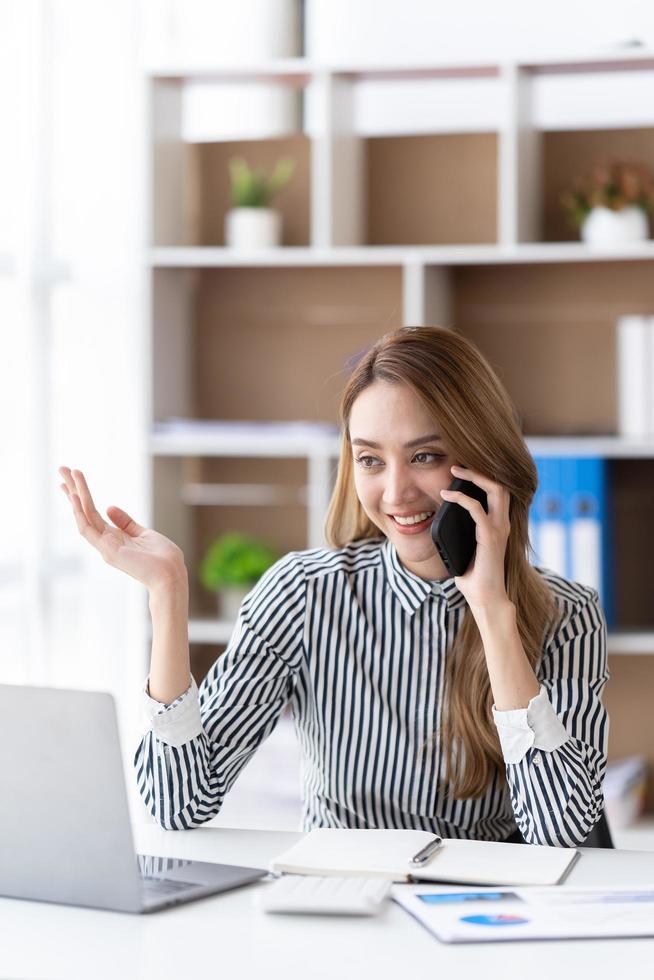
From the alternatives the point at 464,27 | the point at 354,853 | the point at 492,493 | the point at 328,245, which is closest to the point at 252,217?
the point at 328,245

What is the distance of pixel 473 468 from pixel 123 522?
464 mm

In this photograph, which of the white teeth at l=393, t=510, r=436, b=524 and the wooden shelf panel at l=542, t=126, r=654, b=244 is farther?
the wooden shelf panel at l=542, t=126, r=654, b=244

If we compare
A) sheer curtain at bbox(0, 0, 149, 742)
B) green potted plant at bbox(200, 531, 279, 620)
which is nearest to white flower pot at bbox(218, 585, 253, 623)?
green potted plant at bbox(200, 531, 279, 620)

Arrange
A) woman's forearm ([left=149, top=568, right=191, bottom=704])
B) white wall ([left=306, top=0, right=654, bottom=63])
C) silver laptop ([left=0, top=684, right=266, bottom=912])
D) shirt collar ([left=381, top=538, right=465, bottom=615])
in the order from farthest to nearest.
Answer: white wall ([left=306, top=0, right=654, bottom=63]) < shirt collar ([left=381, top=538, right=465, bottom=615]) < woman's forearm ([left=149, top=568, right=191, bottom=704]) < silver laptop ([left=0, top=684, right=266, bottom=912])

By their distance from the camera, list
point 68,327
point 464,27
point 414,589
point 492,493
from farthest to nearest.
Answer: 1. point 464,27
2. point 68,327
3. point 414,589
4. point 492,493

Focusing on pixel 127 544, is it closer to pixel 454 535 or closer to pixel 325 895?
pixel 454 535

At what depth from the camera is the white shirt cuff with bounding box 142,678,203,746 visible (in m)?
1.67

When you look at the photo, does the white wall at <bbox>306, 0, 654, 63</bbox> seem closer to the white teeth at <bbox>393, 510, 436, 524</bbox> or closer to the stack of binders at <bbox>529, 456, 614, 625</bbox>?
the stack of binders at <bbox>529, 456, 614, 625</bbox>

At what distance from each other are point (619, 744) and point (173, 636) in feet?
6.28

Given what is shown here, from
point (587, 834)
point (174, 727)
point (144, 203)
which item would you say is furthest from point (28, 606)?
point (587, 834)

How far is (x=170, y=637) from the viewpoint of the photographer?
5.39 feet

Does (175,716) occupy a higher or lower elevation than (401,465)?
lower

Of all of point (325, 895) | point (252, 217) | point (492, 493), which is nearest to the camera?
point (325, 895)

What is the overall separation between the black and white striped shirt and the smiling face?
7cm
